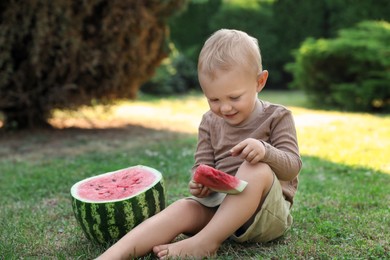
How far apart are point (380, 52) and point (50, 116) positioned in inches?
284

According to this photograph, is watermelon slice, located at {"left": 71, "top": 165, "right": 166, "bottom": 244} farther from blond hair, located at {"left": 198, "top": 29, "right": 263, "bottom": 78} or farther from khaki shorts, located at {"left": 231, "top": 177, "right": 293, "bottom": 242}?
blond hair, located at {"left": 198, "top": 29, "right": 263, "bottom": 78}

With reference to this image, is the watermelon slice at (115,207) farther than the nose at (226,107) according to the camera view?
Yes

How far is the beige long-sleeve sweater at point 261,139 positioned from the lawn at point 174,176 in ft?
1.48

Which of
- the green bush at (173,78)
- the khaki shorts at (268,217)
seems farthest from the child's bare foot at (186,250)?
the green bush at (173,78)

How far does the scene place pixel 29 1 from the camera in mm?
7230

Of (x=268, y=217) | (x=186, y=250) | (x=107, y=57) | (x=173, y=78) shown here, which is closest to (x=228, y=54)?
(x=268, y=217)

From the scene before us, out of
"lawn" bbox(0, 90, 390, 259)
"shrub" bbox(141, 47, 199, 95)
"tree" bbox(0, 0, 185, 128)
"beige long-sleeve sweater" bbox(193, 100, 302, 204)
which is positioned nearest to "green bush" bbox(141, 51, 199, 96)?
"shrub" bbox(141, 47, 199, 95)

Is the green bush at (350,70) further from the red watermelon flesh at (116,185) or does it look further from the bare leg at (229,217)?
the bare leg at (229,217)

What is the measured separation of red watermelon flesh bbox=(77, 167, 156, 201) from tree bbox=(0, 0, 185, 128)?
4.22m

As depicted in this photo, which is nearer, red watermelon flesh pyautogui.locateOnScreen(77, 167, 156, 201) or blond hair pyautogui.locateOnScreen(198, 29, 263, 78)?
blond hair pyautogui.locateOnScreen(198, 29, 263, 78)

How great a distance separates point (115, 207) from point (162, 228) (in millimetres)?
334

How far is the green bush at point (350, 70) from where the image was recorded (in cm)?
1183

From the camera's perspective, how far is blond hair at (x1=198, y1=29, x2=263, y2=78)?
299 cm

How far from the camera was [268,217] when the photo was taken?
10.1ft
